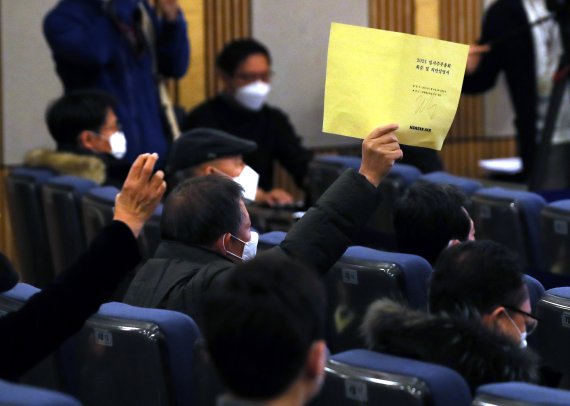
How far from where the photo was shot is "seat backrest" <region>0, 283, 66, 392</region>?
278 centimetres

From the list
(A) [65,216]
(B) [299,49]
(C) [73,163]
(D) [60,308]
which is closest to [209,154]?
(A) [65,216]

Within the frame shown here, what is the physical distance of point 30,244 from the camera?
5297 mm

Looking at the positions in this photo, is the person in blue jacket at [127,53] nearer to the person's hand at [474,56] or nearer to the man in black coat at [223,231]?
the person's hand at [474,56]

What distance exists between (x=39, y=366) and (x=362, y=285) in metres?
0.87

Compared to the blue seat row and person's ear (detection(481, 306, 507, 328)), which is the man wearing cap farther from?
person's ear (detection(481, 306, 507, 328))

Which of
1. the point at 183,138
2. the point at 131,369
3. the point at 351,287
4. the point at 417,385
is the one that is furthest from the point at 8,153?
the point at 417,385

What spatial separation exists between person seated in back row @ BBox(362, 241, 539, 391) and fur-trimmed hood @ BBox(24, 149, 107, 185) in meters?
2.93

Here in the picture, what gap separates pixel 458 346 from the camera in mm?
2258

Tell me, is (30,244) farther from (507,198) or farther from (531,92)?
(531,92)

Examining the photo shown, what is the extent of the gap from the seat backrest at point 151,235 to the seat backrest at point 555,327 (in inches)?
65.1

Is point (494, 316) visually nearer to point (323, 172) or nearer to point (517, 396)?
point (517, 396)

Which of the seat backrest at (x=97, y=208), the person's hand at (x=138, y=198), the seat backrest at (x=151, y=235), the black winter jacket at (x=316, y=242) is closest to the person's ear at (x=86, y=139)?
the seat backrest at (x=97, y=208)

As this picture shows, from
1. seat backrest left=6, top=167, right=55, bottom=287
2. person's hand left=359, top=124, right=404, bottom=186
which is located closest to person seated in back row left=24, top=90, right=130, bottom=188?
seat backrest left=6, top=167, right=55, bottom=287

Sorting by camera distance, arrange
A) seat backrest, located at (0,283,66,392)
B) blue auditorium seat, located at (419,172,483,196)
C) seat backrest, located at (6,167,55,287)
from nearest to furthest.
Result: seat backrest, located at (0,283,66,392) < blue auditorium seat, located at (419,172,483,196) < seat backrest, located at (6,167,55,287)
